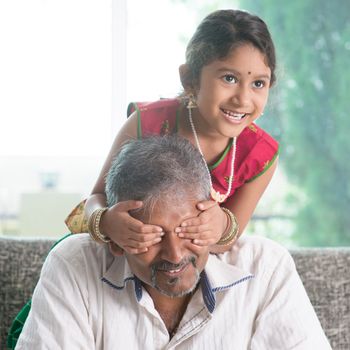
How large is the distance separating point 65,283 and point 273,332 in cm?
55

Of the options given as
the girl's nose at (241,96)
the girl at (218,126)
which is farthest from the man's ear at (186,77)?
the girl's nose at (241,96)

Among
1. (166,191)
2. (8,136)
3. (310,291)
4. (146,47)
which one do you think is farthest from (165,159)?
(8,136)

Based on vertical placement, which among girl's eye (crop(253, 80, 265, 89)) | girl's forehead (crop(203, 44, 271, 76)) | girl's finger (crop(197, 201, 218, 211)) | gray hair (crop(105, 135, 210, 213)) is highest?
girl's forehead (crop(203, 44, 271, 76))

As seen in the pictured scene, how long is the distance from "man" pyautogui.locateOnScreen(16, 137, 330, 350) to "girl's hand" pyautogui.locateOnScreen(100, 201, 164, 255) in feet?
0.09

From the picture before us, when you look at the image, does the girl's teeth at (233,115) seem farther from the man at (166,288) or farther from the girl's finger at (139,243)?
the girl's finger at (139,243)

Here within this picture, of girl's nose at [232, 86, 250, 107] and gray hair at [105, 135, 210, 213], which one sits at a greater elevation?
girl's nose at [232, 86, 250, 107]

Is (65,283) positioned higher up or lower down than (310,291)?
higher up

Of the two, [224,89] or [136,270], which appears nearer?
[136,270]

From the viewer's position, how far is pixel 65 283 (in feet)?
6.09

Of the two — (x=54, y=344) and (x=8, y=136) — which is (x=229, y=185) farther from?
(x=8, y=136)

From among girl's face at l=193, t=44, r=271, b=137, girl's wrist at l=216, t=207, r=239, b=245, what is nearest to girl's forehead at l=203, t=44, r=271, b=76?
girl's face at l=193, t=44, r=271, b=137

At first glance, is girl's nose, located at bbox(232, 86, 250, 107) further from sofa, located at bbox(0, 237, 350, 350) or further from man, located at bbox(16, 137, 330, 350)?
sofa, located at bbox(0, 237, 350, 350)

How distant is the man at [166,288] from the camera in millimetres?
1754

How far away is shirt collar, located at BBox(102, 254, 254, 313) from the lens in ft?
6.18
